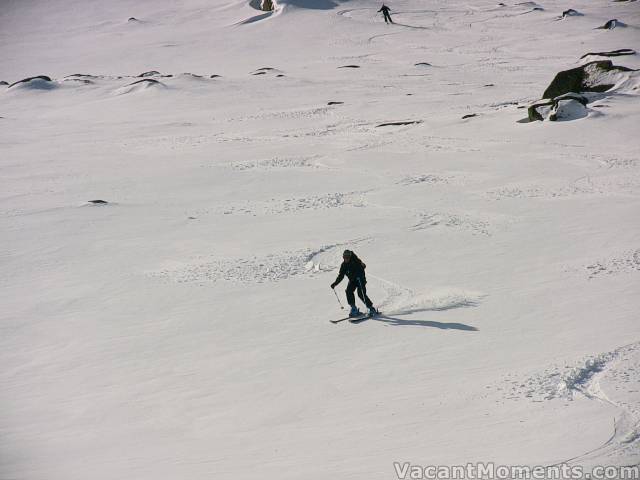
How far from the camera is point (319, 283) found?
578 inches

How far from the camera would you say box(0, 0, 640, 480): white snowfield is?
27.5 ft

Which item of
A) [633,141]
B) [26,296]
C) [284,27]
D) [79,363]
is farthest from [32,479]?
[284,27]

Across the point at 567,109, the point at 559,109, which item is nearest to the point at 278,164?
the point at 559,109

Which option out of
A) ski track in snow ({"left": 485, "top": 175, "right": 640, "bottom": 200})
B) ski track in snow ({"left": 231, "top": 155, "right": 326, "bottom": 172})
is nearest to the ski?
ski track in snow ({"left": 485, "top": 175, "right": 640, "bottom": 200})

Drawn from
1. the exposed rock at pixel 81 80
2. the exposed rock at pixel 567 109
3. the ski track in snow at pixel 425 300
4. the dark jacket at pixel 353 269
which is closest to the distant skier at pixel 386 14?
the exposed rock at pixel 81 80

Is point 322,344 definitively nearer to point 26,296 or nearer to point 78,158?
point 26,296

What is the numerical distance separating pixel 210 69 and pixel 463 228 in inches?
1486

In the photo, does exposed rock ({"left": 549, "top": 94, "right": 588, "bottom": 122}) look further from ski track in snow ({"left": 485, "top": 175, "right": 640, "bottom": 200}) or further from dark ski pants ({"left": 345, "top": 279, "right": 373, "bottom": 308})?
dark ski pants ({"left": 345, "top": 279, "right": 373, "bottom": 308})

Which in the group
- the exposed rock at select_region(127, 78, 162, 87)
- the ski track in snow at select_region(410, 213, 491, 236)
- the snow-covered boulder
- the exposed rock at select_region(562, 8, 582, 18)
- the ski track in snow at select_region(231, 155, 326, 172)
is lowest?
the snow-covered boulder

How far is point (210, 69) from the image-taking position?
5134cm

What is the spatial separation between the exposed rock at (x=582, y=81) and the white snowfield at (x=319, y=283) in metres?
0.96

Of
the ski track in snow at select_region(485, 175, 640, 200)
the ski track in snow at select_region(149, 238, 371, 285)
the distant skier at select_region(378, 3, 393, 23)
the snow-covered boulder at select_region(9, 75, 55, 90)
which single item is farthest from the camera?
the distant skier at select_region(378, 3, 393, 23)

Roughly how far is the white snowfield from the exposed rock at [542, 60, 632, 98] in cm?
96

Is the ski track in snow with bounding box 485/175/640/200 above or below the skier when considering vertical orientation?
below
